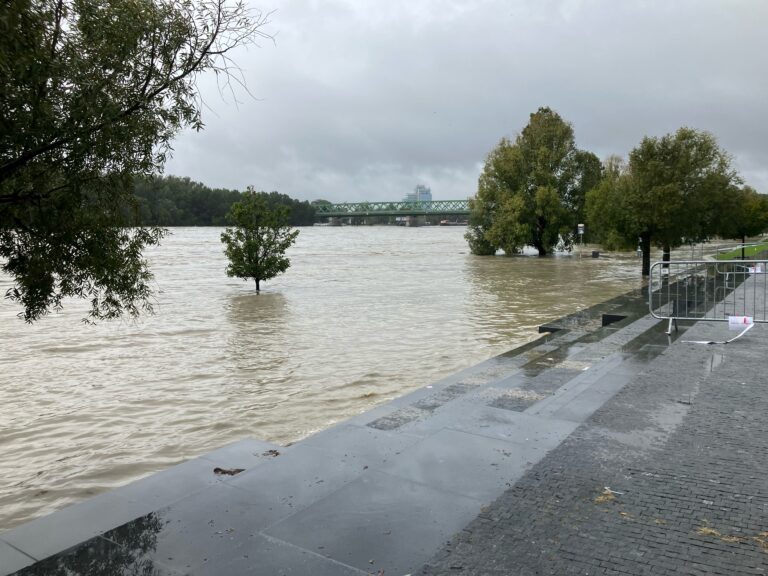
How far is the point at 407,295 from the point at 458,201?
411ft

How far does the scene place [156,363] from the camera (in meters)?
12.1

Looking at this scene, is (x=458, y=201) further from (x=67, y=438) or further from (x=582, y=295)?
(x=67, y=438)

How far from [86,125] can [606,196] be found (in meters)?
31.9

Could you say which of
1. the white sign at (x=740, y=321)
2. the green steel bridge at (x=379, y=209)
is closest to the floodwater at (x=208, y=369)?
the white sign at (x=740, y=321)

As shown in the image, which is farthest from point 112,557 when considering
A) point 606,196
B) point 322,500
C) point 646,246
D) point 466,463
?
point 606,196

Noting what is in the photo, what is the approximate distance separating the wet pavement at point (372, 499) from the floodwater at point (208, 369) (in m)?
2.00

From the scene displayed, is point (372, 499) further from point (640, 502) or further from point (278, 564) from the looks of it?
point (640, 502)

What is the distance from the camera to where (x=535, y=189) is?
53.8 metres

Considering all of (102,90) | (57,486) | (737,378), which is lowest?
(57,486)

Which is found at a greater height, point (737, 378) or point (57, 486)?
point (737, 378)

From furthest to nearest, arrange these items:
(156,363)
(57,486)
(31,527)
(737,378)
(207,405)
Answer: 1. (156,363)
2. (207,405)
3. (737,378)
4. (57,486)
5. (31,527)

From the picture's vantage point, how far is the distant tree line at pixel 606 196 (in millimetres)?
28516

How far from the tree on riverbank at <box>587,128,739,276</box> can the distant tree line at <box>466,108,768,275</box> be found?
45 mm

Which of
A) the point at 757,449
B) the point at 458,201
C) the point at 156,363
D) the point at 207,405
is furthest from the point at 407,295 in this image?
the point at 458,201
